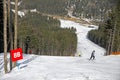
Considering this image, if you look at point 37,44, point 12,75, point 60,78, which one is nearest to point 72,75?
point 60,78

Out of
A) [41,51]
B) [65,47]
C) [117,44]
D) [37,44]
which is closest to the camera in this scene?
[117,44]

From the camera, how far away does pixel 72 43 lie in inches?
4697

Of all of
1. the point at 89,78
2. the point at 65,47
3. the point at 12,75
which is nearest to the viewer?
the point at 89,78

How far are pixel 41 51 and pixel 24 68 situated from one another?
71701 mm

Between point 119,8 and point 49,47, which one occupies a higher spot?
point 119,8

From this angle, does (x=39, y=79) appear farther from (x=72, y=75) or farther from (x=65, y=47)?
(x=65, y=47)

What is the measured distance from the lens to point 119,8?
6900 cm

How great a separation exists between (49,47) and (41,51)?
596 cm

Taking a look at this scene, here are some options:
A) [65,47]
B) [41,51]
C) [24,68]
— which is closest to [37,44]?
[41,51]

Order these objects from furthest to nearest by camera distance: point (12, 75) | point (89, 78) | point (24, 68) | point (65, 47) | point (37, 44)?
point (65, 47), point (37, 44), point (24, 68), point (12, 75), point (89, 78)

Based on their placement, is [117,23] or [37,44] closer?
[117,23]

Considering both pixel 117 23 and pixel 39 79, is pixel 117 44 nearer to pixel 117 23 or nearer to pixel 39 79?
pixel 117 23

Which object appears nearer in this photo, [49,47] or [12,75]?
[12,75]

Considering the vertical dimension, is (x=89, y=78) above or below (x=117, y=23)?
below
